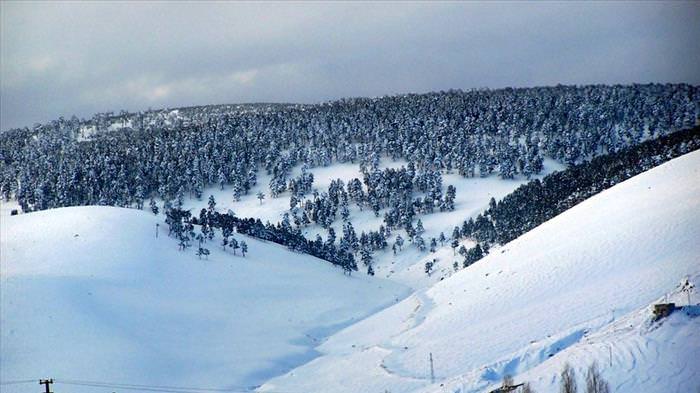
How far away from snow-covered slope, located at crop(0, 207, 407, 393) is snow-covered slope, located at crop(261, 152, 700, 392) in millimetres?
10587

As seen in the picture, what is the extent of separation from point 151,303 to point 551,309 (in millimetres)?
54919

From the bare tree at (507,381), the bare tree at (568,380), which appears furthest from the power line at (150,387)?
the bare tree at (568,380)

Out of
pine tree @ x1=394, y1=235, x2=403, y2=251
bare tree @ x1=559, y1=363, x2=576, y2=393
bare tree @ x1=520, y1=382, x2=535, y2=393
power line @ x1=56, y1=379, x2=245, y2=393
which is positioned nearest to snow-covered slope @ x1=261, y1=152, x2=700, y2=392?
bare tree @ x1=520, y1=382, x2=535, y2=393

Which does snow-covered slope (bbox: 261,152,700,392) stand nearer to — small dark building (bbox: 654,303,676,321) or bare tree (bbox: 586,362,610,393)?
small dark building (bbox: 654,303,676,321)

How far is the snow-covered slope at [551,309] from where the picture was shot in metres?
39.2

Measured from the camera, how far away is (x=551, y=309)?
53.0 metres

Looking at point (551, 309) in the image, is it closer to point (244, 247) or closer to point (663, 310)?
point (663, 310)

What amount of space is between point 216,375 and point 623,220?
43.3 metres

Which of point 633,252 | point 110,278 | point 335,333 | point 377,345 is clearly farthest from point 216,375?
point 633,252

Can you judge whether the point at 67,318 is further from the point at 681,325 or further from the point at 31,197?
the point at 31,197

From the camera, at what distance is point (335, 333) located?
90.4 metres

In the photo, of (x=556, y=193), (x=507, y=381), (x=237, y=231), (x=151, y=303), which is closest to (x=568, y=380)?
(x=507, y=381)

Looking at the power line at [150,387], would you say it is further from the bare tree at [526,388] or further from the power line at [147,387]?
the bare tree at [526,388]

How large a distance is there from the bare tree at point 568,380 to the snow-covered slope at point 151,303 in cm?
4236
